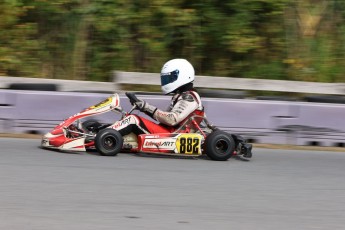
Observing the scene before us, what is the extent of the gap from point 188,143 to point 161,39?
5408mm

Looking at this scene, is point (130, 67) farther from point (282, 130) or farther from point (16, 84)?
point (282, 130)

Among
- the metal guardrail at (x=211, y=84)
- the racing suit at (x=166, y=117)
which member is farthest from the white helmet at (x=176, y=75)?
the metal guardrail at (x=211, y=84)

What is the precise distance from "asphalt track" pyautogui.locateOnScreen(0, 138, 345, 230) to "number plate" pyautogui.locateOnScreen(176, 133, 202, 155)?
13cm

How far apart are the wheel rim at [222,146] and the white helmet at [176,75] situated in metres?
0.77

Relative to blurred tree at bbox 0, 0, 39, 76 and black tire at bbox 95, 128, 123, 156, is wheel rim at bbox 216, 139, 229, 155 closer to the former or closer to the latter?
black tire at bbox 95, 128, 123, 156

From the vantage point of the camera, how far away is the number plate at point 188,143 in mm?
7905

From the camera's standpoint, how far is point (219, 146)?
8008 millimetres

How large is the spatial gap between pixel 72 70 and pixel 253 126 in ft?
14.5

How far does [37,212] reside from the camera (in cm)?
541

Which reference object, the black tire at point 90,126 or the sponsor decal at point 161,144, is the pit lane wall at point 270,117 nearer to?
the black tire at point 90,126

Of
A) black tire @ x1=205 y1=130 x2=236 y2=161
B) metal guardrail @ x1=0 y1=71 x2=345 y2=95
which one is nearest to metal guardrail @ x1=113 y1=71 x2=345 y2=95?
metal guardrail @ x1=0 y1=71 x2=345 y2=95

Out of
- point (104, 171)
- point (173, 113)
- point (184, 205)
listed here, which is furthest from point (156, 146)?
point (184, 205)

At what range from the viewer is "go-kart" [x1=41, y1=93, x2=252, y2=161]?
780 cm

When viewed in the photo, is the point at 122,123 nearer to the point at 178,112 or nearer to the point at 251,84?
the point at 178,112
